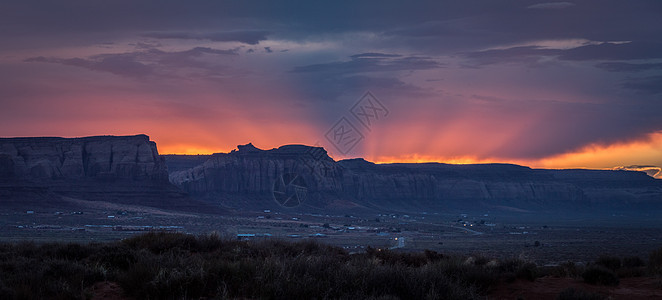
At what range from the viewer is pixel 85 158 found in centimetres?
12381

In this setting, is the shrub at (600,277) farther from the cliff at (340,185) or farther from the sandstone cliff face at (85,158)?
the cliff at (340,185)

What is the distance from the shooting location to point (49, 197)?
97000 millimetres

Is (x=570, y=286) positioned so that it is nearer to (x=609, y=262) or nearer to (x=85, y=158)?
(x=609, y=262)

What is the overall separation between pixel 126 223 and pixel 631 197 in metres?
169

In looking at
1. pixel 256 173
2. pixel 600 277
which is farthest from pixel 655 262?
pixel 256 173

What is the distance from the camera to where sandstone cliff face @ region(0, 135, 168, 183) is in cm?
11612

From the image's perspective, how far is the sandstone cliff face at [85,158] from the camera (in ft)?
381

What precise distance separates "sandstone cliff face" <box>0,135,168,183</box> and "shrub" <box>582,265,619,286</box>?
367 ft

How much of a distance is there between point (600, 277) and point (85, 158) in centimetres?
12070

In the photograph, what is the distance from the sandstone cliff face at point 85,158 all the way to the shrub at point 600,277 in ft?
367

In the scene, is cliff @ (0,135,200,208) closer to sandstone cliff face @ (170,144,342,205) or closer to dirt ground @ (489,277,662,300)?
sandstone cliff face @ (170,144,342,205)

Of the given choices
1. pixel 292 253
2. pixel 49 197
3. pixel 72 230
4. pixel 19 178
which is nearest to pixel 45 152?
pixel 19 178

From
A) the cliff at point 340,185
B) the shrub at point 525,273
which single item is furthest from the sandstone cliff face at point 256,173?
the shrub at point 525,273

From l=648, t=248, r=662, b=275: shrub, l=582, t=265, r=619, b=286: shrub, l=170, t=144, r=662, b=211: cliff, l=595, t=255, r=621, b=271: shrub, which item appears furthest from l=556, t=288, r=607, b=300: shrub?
l=170, t=144, r=662, b=211: cliff
